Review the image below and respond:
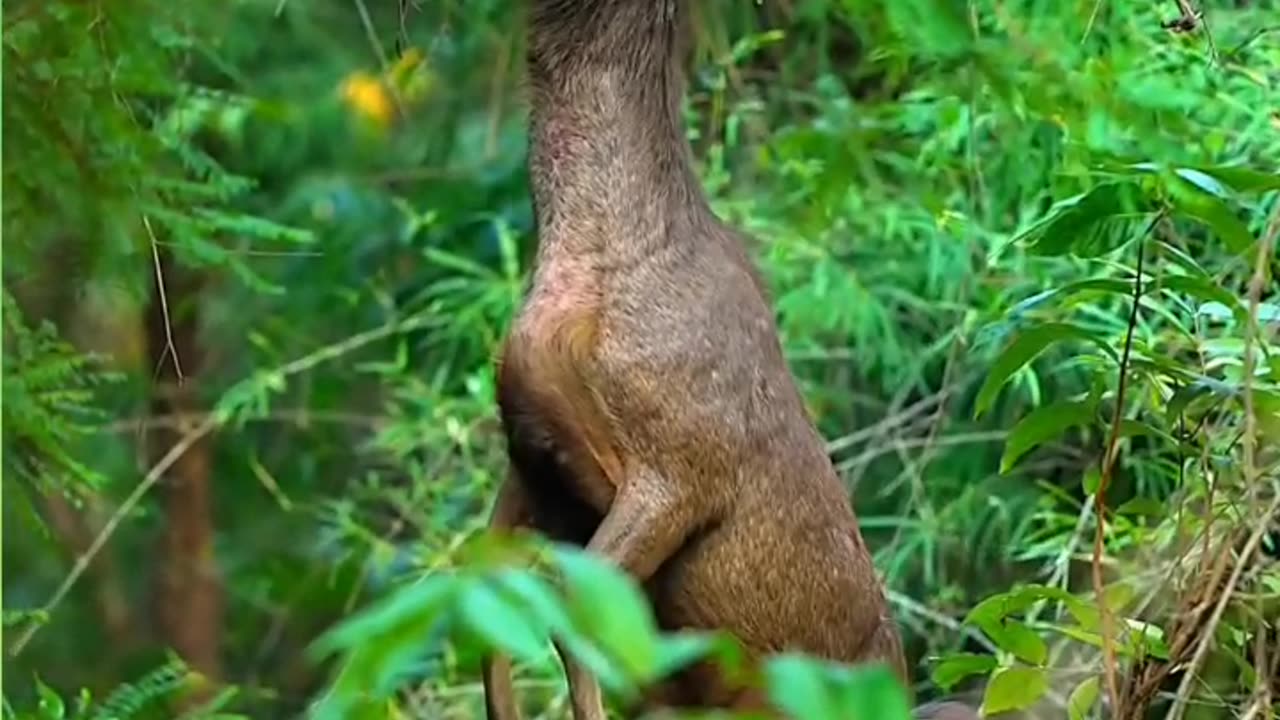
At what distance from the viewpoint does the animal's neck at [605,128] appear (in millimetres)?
1892

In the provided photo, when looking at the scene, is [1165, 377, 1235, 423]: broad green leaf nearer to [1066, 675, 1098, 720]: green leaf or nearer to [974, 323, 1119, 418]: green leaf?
[974, 323, 1119, 418]: green leaf

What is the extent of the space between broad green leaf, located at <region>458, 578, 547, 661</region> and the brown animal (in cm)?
85

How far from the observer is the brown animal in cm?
183

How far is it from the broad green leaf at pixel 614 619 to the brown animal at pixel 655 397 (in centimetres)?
84

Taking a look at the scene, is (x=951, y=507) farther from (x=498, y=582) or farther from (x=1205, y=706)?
(x=498, y=582)

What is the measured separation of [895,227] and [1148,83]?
0.94m

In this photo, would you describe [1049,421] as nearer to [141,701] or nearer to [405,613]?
[141,701]

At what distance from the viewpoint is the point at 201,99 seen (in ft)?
12.3

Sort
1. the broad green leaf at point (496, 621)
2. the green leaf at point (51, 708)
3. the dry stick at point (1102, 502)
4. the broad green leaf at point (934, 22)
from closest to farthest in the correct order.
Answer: the broad green leaf at point (496, 621), the dry stick at point (1102, 502), the broad green leaf at point (934, 22), the green leaf at point (51, 708)

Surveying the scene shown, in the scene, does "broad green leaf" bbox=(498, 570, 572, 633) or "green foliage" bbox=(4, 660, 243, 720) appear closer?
"broad green leaf" bbox=(498, 570, 572, 633)

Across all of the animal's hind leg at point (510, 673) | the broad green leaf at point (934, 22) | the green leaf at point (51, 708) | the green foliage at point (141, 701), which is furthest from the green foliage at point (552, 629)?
the green foliage at point (141, 701)

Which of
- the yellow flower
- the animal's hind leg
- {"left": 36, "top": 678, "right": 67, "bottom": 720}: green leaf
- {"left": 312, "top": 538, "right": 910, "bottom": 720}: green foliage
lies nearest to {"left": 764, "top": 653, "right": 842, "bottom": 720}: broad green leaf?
{"left": 312, "top": 538, "right": 910, "bottom": 720}: green foliage

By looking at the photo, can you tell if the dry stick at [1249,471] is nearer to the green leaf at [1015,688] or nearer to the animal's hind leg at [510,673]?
the green leaf at [1015,688]

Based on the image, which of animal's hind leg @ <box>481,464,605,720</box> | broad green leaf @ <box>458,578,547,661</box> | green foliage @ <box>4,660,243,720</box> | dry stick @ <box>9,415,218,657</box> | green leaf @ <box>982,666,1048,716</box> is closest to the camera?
broad green leaf @ <box>458,578,547,661</box>
